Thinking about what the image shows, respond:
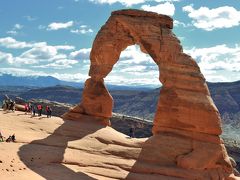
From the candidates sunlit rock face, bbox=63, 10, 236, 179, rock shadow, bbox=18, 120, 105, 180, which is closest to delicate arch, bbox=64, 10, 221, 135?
sunlit rock face, bbox=63, 10, 236, 179

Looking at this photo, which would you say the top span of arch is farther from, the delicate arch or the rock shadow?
the rock shadow

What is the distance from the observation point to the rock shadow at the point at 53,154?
29.7 meters

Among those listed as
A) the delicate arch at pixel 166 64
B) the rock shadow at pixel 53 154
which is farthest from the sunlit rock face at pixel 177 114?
the rock shadow at pixel 53 154

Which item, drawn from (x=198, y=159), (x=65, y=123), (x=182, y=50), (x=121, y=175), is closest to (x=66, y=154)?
(x=121, y=175)

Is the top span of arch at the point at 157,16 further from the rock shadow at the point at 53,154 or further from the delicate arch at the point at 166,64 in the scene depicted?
the rock shadow at the point at 53,154

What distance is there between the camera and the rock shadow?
29739 mm

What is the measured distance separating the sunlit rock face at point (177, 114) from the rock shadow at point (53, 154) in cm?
614

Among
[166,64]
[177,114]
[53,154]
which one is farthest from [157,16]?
[53,154]

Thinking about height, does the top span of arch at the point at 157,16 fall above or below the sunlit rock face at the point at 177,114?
above

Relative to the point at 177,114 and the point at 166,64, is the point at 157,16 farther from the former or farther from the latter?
the point at 177,114

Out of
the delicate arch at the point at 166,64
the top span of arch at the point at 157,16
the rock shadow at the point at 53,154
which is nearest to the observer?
the rock shadow at the point at 53,154

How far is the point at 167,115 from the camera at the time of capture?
38125 millimetres

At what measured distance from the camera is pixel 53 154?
33.1 metres

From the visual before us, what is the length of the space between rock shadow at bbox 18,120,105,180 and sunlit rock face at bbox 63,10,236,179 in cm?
614
